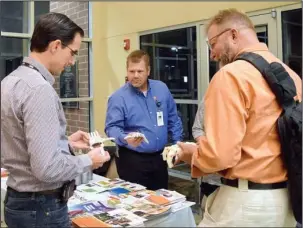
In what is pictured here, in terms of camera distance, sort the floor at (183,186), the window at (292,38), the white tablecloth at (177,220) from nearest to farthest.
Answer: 1. the white tablecloth at (177,220)
2. the window at (292,38)
3. the floor at (183,186)

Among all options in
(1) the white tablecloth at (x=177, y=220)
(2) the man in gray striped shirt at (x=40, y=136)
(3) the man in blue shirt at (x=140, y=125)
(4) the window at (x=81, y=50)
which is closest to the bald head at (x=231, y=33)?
(2) the man in gray striped shirt at (x=40, y=136)

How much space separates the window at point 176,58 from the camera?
296 cm

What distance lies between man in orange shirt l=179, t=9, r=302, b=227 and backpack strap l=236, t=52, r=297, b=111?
0.02m

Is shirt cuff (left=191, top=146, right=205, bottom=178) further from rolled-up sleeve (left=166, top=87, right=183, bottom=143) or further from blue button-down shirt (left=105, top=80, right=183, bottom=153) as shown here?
rolled-up sleeve (left=166, top=87, right=183, bottom=143)

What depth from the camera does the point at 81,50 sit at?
122 inches

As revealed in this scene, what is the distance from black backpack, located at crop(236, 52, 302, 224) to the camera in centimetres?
99

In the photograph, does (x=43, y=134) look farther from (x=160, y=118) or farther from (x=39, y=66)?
(x=160, y=118)

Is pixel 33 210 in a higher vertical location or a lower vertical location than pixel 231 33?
lower

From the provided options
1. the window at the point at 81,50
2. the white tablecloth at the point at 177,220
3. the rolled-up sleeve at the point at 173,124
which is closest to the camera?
the white tablecloth at the point at 177,220

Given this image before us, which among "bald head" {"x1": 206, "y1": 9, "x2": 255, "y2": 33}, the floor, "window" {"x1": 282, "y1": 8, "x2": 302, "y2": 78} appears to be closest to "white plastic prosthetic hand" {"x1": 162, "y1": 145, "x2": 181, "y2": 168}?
"bald head" {"x1": 206, "y1": 9, "x2": 255, "y2": 33}

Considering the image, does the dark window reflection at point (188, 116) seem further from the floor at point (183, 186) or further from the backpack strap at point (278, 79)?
the backpack strap at point (278, 79)

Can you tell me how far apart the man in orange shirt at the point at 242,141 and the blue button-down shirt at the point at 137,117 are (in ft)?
3.55

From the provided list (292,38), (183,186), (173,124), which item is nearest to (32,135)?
(173,124)

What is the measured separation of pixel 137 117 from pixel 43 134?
50.9 inches
